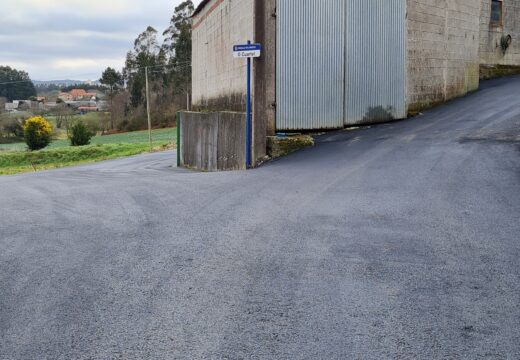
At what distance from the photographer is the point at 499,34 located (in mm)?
26047

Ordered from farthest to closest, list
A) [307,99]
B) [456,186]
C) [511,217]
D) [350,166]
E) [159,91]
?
[159,91] < [307,99] < [350,166] < [456,186] < [511,217]

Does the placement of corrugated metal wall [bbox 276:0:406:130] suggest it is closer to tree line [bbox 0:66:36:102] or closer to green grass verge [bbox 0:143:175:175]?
green grass verge [bbox 0:143:175:175]

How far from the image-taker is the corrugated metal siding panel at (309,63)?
1528 centimetres

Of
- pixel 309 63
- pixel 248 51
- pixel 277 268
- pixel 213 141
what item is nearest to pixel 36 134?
pixel 213 141

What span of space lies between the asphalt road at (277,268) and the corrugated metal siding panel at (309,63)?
4331 millimetres

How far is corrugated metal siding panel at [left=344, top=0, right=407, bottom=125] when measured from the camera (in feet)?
53.7

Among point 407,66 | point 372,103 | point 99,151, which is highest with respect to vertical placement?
point 407,66

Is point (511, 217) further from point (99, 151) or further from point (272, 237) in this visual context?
point (99, 151)

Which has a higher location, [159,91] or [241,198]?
[159,91]

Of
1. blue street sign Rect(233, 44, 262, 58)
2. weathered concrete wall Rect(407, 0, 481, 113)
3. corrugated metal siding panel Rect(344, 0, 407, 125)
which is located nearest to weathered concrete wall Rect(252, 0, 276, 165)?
blue street sign Rect(233, 44, 262, 58)

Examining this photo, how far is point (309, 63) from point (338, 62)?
1.00m

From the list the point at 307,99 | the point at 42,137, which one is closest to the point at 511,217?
the point at 307,99

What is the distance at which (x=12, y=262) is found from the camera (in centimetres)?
634

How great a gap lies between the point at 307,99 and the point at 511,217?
28.6ft
